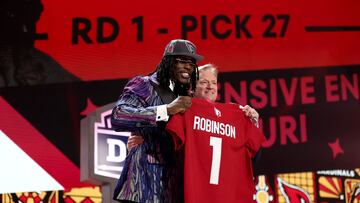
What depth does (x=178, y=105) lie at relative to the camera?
192 cm

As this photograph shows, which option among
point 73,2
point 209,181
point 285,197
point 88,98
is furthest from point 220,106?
point 285,197

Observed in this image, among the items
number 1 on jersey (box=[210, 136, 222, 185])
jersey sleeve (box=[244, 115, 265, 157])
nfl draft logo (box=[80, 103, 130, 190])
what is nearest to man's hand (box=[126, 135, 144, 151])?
number 1 on jersey (box=[210, 136, 222, 185])

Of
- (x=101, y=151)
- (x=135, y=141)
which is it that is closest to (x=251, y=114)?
(x=135, y=141)

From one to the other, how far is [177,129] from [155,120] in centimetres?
12

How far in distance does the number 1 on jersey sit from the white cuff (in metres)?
0.27

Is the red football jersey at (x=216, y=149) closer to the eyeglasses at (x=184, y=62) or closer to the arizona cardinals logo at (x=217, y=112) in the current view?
the arizona cardinals logo at (x=217, y=112)

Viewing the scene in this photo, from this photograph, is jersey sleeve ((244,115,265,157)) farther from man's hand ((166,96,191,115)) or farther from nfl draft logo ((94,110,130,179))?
nfl draft logo ((94,110,130,179))

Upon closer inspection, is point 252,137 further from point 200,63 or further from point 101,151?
point 200,63

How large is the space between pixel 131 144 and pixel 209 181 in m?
0.32

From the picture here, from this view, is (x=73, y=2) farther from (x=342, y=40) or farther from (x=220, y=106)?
(x=220, y=106)

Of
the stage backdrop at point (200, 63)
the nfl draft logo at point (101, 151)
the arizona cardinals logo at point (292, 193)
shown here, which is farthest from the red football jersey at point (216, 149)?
the arizona cardinals logo at point (292, 193)

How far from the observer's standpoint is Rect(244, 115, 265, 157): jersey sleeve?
223cm

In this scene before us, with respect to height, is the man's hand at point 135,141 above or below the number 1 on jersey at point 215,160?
above

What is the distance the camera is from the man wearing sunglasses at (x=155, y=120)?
1898mm
